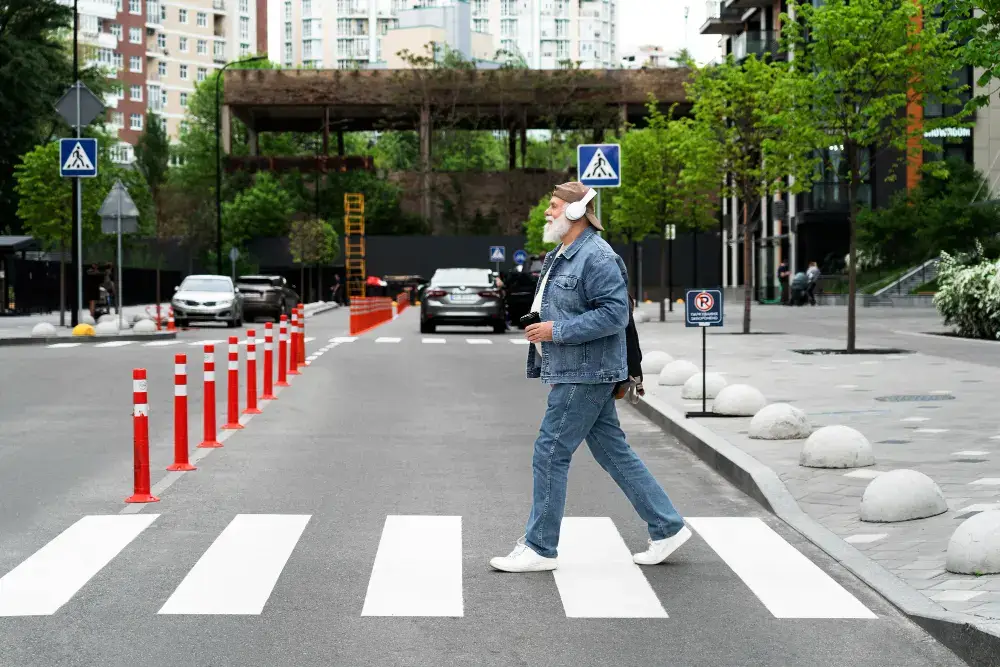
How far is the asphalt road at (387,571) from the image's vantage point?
6023mm

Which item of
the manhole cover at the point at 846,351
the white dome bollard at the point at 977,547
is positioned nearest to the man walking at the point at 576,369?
the white dome bollard at the point at 977,547

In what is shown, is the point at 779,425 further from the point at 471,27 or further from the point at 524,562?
the point at 471,27

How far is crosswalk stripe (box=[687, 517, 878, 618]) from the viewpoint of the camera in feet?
22.1

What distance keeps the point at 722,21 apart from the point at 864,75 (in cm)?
5156

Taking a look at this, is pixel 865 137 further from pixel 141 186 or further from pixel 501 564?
pixel 141 186

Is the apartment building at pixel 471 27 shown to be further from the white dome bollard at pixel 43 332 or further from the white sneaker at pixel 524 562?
the white sneaker at pixel 524 562

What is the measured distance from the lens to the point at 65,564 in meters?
7.72

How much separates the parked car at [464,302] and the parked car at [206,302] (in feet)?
22.7

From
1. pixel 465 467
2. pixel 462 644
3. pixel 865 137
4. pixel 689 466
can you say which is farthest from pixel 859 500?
pixel 865 137

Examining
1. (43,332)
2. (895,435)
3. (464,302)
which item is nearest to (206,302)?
(464,302)

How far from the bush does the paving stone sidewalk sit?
503cm

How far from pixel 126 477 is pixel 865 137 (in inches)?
631

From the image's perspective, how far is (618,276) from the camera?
24.5 feet

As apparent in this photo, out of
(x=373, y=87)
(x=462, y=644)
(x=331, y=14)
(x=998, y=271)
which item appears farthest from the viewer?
(x=331, y=14)
